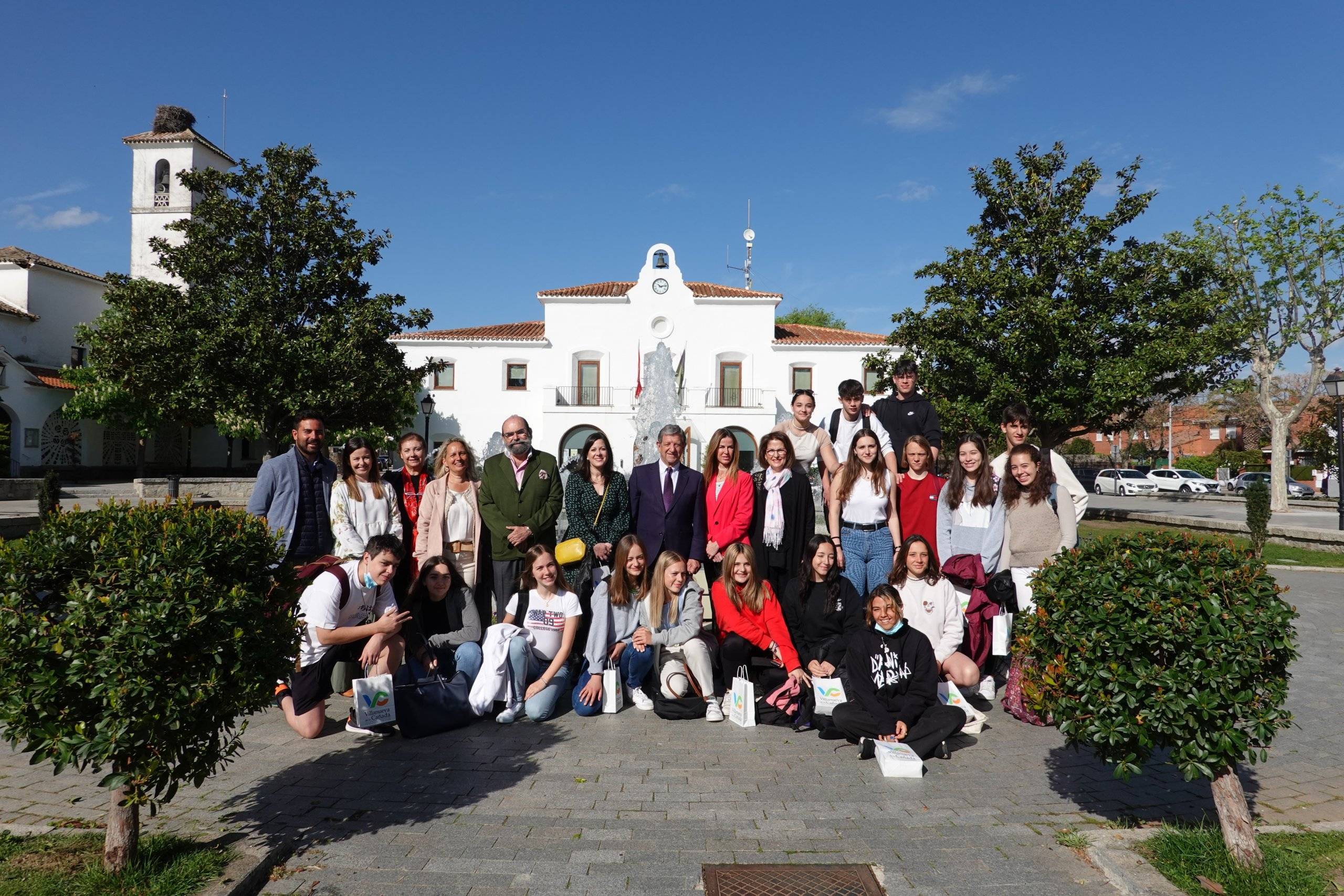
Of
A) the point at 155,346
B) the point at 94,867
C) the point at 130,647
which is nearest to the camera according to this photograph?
the point at 130,647

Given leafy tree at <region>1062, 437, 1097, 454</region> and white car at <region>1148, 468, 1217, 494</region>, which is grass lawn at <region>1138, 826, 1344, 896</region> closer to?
white car at <region>1148, 468, 1217, 494</region>

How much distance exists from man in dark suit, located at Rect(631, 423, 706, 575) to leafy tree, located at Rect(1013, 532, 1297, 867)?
130 inches

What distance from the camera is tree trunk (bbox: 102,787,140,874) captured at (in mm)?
3080

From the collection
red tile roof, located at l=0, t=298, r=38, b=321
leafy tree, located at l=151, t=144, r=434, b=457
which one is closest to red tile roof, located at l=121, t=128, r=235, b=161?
red tile roof, located at l=0, t=298, r=38, b=321

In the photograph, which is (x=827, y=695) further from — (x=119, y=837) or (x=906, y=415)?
(x=119, y=837)

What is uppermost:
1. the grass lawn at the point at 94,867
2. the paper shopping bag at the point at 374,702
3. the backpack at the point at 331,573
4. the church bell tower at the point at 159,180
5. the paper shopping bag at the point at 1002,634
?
the church bell tower at the point at 159,180

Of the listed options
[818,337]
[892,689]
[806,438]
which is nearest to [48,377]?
[818,337]

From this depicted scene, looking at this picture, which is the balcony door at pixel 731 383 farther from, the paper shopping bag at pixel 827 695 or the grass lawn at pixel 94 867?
the grass lawn at pixel 94 867

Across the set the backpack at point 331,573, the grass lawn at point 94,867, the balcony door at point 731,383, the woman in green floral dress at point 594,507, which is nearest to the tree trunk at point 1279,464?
the balcony door at point 731,383

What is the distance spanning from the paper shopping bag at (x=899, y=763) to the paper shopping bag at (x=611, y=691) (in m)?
2.04

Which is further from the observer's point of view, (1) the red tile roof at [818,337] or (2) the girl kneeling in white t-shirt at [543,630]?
(1) the red tile roof at [818,337]

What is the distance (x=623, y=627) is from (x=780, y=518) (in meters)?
1.60

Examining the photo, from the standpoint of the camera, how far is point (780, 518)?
6.45 m

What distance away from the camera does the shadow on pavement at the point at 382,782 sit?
379 centimetres
